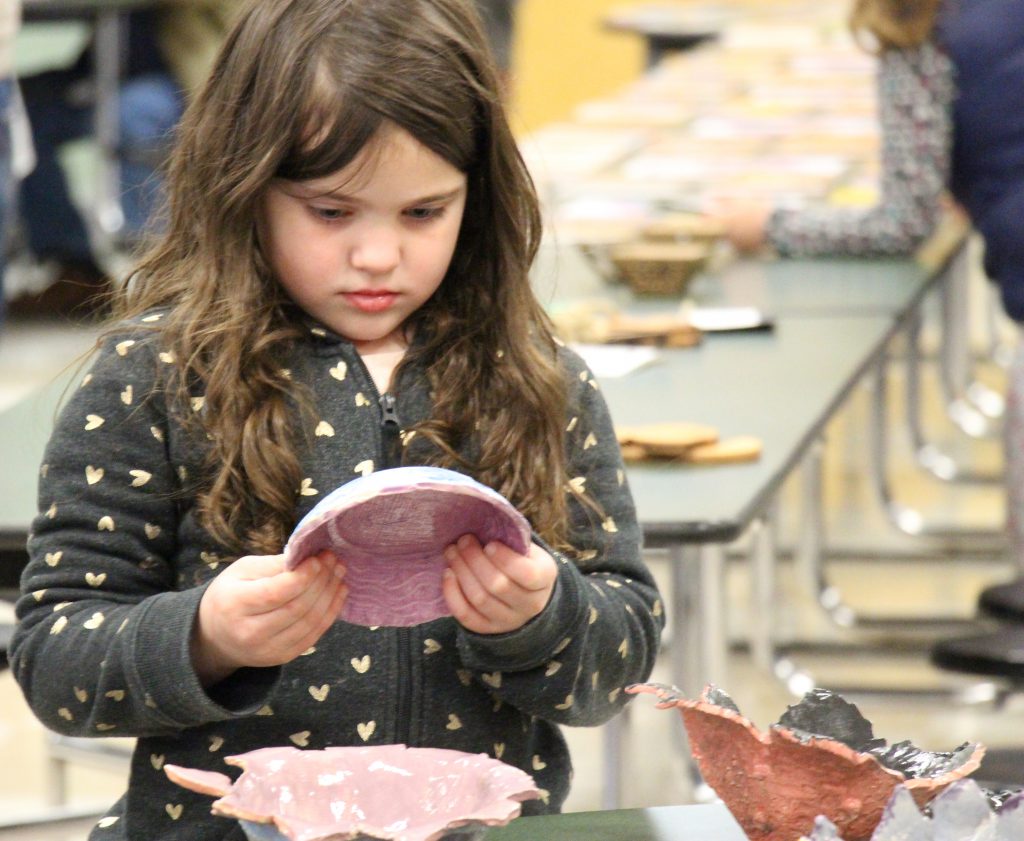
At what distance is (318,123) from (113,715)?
0.46 m

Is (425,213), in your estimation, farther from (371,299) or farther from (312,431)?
(312,431)

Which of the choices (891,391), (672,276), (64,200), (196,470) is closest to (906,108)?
(672,276)

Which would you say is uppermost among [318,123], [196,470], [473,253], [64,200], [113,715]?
[318,123]

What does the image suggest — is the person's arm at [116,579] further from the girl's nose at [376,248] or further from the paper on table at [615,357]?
the paper on table at [615,357]

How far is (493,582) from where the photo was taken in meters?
1.23

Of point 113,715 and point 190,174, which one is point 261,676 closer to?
point 113,715

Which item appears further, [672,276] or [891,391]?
[891,391]

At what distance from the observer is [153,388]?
1454 millimetres

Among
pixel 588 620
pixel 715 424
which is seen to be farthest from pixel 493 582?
pixel 715 424

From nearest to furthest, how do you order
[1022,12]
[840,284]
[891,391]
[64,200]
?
1. [1022,12]
2. [840,284]
3. [891,391]
4. [64,200]

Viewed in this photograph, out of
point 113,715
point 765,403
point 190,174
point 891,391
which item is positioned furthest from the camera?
point 891,391

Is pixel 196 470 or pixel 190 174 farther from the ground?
pixel 190 174

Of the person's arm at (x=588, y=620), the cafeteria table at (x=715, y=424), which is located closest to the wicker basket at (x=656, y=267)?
the cafeteria table at (x=715, y=424)

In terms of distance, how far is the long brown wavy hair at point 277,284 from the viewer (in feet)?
4.71
